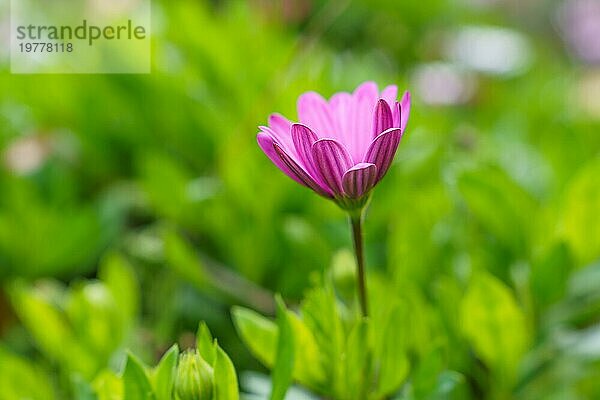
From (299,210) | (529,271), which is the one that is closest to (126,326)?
(299,210)

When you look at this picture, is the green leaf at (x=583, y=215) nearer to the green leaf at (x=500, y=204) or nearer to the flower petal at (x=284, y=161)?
the green leaf at (x=500, y=204)

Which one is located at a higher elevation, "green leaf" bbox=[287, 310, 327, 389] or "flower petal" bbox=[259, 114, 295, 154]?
"flower petal" bbox=[259, 114, 295, 154]

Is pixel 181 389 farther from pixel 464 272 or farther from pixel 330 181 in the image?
pixel 464 272

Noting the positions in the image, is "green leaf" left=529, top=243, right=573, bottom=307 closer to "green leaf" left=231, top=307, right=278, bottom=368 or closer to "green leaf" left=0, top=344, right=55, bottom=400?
"green leaf" left=231, top=307, right=278, bottom=368

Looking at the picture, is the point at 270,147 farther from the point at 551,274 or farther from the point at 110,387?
the point at 551,274

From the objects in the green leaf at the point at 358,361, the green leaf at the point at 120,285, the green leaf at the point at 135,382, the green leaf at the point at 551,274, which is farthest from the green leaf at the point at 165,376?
the green leaf at the point at 551,274

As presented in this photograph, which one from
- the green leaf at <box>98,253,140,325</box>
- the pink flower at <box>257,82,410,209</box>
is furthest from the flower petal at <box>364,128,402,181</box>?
the green leaf at <box>98,253,140,325</box>
